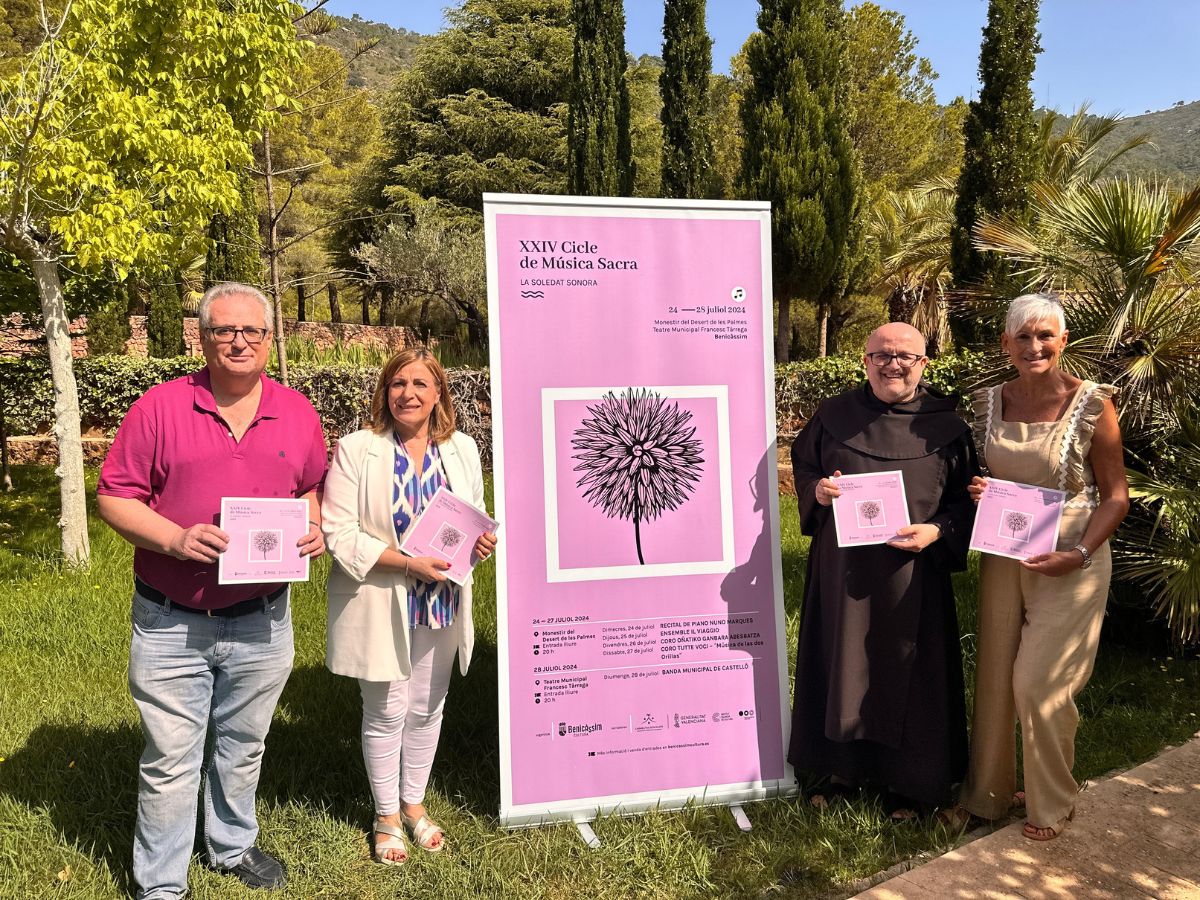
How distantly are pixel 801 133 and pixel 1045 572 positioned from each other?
13.1 meters

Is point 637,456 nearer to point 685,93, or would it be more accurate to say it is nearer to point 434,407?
point 434,407

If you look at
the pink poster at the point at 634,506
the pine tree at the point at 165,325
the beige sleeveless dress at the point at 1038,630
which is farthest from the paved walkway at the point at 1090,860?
the pine tree at the point at 165,325

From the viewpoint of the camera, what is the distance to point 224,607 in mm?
2664

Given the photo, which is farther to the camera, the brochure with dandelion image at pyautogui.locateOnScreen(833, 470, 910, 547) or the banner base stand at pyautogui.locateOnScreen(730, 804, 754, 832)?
the banner base stand at pyautogui.locateOnScreen(730, 804, 754, 832)

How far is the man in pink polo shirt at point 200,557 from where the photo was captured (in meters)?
2.53

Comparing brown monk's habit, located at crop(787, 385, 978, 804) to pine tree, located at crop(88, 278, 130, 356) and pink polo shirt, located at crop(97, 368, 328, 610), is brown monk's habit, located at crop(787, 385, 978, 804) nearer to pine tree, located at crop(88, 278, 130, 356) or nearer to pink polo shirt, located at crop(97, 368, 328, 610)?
pink polo shirt, located at crop(97, 368, 328, 610)

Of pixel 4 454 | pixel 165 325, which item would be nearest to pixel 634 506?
pixel 4 454

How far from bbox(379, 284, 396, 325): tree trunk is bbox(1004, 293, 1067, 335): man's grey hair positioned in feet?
70.7

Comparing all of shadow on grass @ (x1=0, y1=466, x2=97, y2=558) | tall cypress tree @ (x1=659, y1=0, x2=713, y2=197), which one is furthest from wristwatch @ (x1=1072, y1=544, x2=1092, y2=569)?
tall cypress tree @ (x1=659, y1=0, x2=713, y2=197)

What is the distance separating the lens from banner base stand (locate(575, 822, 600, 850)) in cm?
330

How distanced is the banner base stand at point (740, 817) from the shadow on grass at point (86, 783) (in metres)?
2.42

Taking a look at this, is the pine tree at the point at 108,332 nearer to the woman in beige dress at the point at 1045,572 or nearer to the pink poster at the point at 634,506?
the pink poster at the point at 634,506

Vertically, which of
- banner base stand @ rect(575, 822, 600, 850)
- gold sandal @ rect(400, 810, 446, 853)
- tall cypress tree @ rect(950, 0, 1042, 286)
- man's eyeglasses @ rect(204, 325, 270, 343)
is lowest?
banner base stand @ rect(575, 822, 600, 850)

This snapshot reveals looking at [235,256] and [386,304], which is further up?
[386,304]
